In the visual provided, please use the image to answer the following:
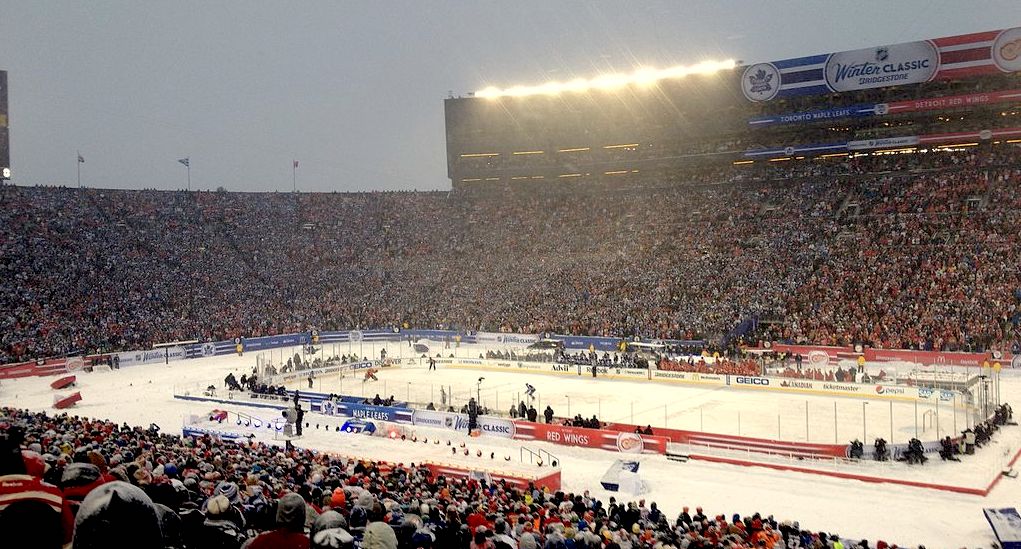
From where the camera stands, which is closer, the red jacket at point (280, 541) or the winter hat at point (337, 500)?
the red jacket at point (280, 541)

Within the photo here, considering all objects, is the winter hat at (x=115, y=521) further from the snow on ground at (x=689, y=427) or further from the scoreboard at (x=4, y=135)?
the scoreboard at (x=4, y=135)

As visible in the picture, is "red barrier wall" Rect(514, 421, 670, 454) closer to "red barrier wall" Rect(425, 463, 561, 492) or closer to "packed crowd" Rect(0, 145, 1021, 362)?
"red barrier wall" Rect(425, 463, 561, 492)

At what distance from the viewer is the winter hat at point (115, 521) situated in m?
3.15

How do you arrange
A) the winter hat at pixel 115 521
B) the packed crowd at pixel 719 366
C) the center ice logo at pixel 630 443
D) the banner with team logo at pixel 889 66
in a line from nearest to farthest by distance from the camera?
the winter hat at pixel 115 521 < the center ice logo at pixel 630 443 < the packed crowd at pixel 719 366 < the banner with team logo at pixel 889 66

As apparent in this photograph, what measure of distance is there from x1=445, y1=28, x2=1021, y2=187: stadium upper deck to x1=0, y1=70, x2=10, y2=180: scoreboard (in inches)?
1862

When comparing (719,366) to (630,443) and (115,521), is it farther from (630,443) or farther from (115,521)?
(115,521)

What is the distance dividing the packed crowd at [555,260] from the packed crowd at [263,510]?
39218mm

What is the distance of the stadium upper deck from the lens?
6675 centimetres

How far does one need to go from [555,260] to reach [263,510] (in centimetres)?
6819

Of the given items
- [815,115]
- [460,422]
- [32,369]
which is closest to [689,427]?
[460,422]

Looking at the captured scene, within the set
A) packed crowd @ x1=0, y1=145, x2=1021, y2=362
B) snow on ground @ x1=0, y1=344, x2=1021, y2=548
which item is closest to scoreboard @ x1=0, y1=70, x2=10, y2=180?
packed crowd @ x1=0, y1=145, x2=1021, y2=362

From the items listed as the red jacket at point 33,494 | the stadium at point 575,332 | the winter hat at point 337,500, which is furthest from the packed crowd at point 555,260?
the red jacket at point 33,494

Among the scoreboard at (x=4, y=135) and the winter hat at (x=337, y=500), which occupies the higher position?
the scoreboard at (x=4, y=135)

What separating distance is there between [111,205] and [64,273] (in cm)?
1582
